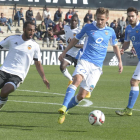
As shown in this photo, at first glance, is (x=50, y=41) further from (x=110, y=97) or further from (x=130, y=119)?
(x=130, y=119)

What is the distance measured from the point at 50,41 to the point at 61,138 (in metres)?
25.2

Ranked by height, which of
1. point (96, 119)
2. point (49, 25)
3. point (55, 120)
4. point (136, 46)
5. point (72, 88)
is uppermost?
point (136, 46)

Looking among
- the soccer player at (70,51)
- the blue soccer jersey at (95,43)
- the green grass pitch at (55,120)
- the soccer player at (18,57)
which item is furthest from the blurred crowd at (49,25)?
the soccer player at (18,57)

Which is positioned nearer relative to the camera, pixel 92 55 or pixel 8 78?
pixel 8 78

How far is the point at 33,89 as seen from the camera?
569 inches

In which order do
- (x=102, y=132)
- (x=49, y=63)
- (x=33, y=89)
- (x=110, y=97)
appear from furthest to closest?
(x=49, y=63) → (x=33, y=89) → (x=110, y=97) → (x=102, y=132)

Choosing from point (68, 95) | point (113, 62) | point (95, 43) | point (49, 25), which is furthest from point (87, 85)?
point (49, 25)

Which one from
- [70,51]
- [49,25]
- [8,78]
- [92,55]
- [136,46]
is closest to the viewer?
[8,78]

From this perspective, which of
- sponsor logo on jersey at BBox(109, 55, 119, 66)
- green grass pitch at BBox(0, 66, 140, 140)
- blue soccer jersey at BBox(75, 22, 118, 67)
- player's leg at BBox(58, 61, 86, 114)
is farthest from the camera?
sponsor logo on jersey at BBox(109, 55, 119, 66)

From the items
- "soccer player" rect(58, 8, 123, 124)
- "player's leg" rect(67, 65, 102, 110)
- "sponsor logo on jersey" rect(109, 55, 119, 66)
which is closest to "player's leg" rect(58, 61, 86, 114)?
A: "soccer player" rect(58, 8, 123, 124)

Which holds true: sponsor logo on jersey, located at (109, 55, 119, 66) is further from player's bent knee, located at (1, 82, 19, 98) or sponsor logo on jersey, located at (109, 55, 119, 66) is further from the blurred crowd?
player's bent knee, located at (1, 82, 19, 98)

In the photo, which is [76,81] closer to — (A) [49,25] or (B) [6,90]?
(B) [6,90]

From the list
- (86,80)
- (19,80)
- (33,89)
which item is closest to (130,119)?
(86,80)

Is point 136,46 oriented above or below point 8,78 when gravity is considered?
above
